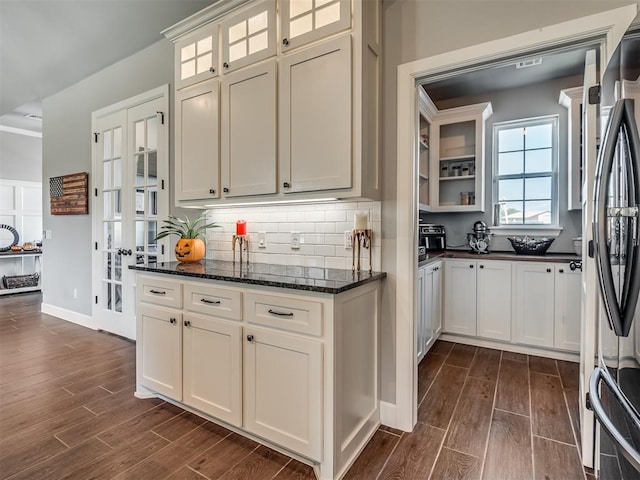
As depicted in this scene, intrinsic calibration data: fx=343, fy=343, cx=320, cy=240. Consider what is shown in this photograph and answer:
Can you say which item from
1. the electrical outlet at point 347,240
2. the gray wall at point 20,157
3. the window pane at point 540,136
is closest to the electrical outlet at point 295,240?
the electrical outlet at point 347,240

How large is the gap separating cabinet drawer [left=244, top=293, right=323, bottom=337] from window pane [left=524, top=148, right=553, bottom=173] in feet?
11.6

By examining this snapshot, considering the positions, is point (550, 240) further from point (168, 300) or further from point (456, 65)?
point (168, 300)

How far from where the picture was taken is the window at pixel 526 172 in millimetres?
3826

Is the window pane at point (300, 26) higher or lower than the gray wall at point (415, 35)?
higher

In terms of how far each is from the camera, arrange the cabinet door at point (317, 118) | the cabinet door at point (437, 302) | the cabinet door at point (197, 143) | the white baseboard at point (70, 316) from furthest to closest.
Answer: the white baseboard at point (70, 316), the cabinet door at point (437, 302), the cabinet door at point (197, 143), the cabinet door at point (317, 118)

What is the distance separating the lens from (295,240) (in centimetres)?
249

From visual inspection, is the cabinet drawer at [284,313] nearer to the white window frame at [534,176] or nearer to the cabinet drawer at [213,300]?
the cabinet drawer at [213,300]

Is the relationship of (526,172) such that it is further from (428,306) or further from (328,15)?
(328,15)

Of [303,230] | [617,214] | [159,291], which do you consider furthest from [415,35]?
[159,291]

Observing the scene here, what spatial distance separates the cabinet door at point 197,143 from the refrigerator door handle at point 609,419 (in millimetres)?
2267

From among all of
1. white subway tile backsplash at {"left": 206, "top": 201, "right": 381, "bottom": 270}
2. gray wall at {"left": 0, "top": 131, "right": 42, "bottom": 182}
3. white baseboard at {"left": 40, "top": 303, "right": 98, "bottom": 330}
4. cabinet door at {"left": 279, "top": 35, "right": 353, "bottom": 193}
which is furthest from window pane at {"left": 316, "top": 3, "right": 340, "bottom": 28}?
gray wall at {"left": 0, "top": 131, "right": 42, "bottom": 182}

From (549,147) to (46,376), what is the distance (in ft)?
17.6

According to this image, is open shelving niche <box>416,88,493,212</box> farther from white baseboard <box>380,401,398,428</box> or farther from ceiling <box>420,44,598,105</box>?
white baseboard <box>380,401,398,428</box>

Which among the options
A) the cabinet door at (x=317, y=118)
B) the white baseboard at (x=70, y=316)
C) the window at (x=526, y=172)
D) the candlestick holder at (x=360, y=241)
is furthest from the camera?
Result: the white baseboard at (x=70, y=316)
